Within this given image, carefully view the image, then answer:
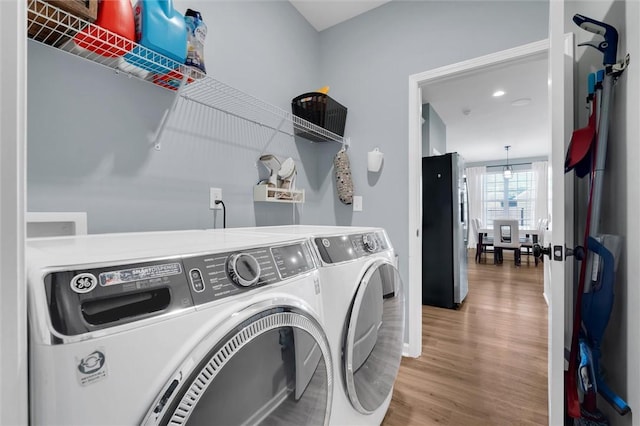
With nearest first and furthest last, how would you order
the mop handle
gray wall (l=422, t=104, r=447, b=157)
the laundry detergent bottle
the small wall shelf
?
→ the mop handle, the laundry detergent bottle, the small wall shelf, gray wall (l=422, t=104, r=447, b=157)

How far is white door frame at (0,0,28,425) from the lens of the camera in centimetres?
34

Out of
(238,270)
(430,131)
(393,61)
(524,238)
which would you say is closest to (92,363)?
(238,270)

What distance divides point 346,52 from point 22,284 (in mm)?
2531

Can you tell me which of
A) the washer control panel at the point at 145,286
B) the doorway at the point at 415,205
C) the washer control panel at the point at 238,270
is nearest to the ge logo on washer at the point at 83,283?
the washer control panel at the point at 145,286

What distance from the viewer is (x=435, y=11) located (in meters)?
1.97

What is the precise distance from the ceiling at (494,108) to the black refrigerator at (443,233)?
3.01 ft

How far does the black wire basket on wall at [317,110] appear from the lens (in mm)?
2000

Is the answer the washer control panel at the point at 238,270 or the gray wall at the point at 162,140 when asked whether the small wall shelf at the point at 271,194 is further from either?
the washer control panel at the point at 238,270

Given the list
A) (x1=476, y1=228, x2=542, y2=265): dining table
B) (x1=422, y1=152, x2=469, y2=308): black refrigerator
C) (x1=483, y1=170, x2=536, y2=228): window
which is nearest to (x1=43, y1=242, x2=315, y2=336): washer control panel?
(x1=422, y1=152, x2=469, y2=308): black refrigerator

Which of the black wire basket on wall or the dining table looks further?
the dining table

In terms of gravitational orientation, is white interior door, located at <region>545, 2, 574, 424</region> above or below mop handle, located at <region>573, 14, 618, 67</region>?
below

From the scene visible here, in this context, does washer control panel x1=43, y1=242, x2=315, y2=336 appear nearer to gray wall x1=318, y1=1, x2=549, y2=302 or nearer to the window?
gray wall x1=318, y1=1, x2=549, y2=302

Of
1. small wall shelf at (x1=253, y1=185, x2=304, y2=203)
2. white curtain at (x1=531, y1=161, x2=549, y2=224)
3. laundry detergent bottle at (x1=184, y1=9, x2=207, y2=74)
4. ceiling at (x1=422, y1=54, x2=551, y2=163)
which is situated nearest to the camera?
laundry detergent bottle at (x1=184, y1=9, x2=207, y2=74)

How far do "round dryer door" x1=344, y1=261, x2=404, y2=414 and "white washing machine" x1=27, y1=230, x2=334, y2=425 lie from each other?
249 millimetres
